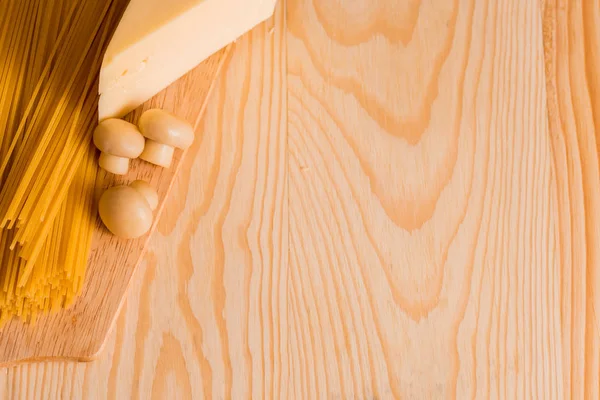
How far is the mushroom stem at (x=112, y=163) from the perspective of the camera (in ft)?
2.51

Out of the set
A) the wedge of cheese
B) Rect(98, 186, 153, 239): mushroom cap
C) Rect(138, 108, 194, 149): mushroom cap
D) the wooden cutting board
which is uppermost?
the wedge of cheese

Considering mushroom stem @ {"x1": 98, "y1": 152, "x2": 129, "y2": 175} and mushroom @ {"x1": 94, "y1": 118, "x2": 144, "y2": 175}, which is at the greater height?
mushroom @ {"x1": 94, "y1": 118, "x2": 144, "y2": 175}

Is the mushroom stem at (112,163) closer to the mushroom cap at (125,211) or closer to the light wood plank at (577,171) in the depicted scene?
the mushroom cap at (125,211)

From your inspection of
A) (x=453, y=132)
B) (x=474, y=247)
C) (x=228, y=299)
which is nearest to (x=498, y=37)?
(x=453, y=132)

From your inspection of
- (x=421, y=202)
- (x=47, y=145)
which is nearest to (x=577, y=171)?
(x=421, y=202)

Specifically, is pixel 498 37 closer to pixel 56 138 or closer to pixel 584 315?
pixel 584 315

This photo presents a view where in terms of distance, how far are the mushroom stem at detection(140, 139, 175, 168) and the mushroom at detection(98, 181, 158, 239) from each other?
0.05m

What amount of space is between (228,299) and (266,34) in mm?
359

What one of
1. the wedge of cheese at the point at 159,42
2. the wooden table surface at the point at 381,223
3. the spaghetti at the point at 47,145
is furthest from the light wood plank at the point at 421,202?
the spaghetti at the point at 47,145

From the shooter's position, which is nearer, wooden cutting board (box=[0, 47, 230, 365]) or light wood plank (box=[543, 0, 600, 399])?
wooden cutting board (box=[0, 47, 230, 365])

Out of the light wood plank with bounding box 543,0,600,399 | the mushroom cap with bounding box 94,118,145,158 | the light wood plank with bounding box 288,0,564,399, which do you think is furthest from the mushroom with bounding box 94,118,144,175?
the light wood plank with bounding box 543,0,600,399

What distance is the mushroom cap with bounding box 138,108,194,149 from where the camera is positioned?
2.51 ft

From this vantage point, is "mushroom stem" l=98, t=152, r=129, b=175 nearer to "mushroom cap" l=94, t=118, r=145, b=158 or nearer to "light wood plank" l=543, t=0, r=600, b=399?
"mushroom cap" l=94, t=118, r=145, b=158

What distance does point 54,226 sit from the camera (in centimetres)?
73
